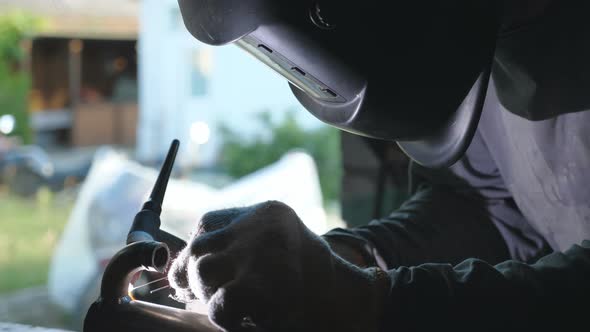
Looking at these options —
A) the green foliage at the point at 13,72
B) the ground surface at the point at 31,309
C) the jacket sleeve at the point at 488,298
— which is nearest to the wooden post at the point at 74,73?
the green foliage at the point at 13,72

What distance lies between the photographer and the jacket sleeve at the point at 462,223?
1.19 metres

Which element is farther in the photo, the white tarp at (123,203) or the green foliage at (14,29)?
the green foliage at (14,29)

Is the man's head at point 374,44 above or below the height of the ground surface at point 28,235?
above

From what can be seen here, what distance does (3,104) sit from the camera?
406 inches

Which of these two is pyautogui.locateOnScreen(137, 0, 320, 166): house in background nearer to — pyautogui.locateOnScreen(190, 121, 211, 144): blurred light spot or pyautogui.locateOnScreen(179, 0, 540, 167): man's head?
pyautogui.locateOnScreen(190, 121, 211, 144): blurred light spot

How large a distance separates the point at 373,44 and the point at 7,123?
992cm

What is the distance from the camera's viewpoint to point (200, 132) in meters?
A: 9.40

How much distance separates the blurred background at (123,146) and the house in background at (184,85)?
2 centimetres

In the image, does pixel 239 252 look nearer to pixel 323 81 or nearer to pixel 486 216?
pixel 323 81

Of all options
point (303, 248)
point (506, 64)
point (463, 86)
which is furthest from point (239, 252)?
point (506, 64)

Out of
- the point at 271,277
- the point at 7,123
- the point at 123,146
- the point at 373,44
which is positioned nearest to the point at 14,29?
the point at 7,123

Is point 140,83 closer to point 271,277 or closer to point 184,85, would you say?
point 184,85

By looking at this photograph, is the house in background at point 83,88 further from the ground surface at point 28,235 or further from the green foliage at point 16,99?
the ground surface at point 28,235

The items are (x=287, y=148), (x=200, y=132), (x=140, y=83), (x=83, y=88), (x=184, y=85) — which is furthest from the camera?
(x=83, y=88)
